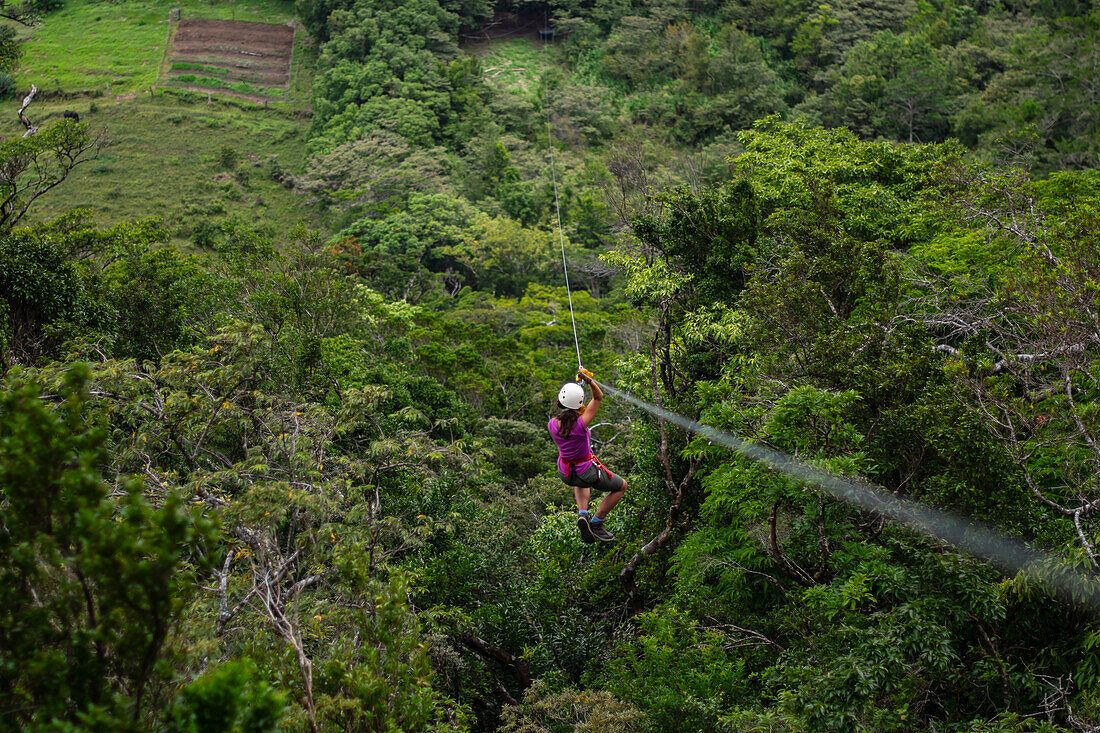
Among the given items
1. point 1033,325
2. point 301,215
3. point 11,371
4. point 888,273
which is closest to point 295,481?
point 11,371

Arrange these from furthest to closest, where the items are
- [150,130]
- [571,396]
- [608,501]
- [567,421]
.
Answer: [150,130] → [608,501] → [567,421] → [571,396]

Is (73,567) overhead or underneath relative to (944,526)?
overhead

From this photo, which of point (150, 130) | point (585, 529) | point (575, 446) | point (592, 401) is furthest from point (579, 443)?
point (150, 130)

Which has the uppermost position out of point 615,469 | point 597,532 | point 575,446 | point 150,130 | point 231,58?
point 575,446

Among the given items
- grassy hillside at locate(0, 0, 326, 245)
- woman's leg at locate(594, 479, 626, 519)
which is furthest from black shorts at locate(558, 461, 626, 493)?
grassy hillside at locate(0, 0, 326, 245)

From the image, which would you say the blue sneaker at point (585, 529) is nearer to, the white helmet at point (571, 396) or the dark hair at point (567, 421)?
the dark hair at point (567, 421)

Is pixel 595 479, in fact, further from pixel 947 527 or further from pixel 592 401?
pixel 947 527
